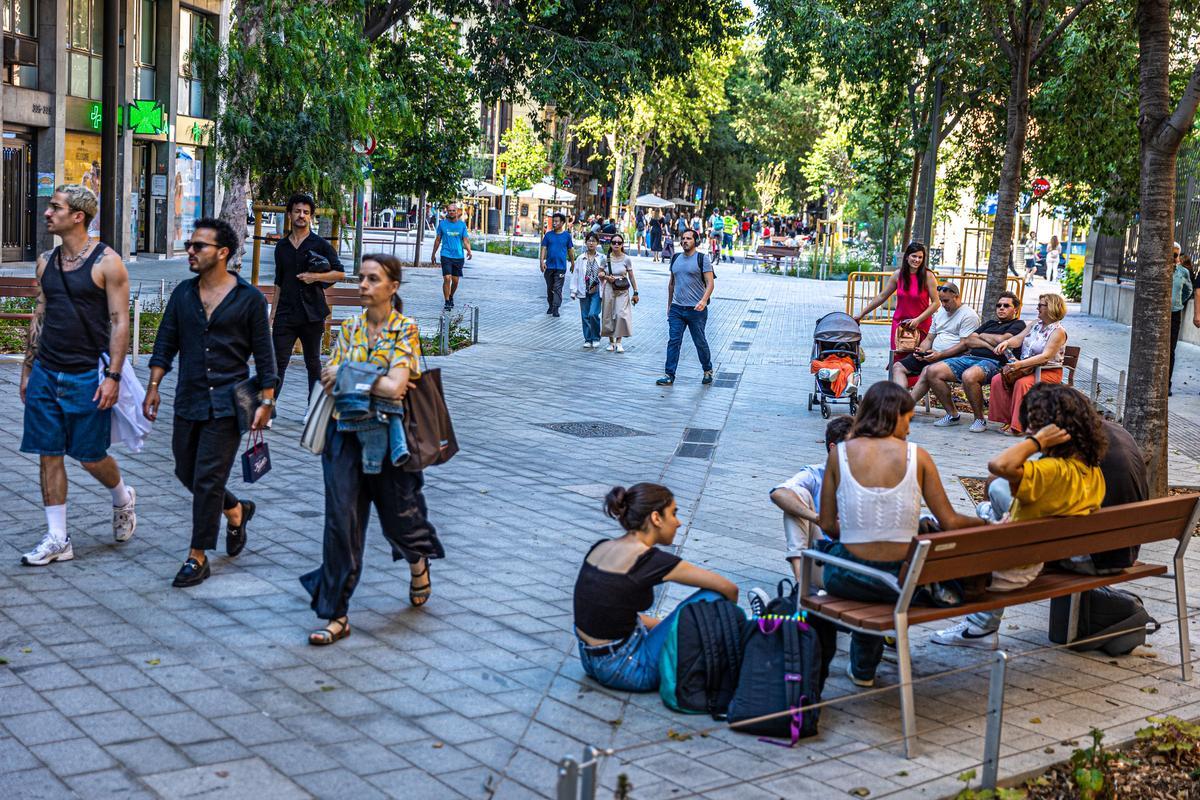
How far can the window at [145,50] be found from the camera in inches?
1262

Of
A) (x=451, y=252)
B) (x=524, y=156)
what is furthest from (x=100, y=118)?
(x=524, y=156)

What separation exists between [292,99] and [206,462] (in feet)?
39.8

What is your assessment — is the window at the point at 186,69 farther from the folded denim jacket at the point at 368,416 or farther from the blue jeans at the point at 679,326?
the folded denim jacket at the point at 368,416

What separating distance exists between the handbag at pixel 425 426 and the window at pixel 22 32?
2511 centimetres

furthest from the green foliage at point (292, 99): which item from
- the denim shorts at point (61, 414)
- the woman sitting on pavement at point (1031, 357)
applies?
the denim shorts at point (61, 414)

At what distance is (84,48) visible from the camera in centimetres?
2966

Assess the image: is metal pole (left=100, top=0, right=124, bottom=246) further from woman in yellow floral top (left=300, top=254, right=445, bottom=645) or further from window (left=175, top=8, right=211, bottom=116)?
window (left=175, top=8, right=211, bottom=116)

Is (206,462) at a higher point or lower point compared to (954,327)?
lower

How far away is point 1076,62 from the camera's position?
15758 millimetres

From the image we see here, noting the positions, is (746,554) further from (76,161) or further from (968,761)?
(76,161)

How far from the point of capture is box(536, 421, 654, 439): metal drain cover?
1170cm

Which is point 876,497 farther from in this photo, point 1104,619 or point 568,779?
point 568,779

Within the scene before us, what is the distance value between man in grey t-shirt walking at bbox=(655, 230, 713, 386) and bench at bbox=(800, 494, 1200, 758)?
9.03 meters

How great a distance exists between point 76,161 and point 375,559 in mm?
25875
